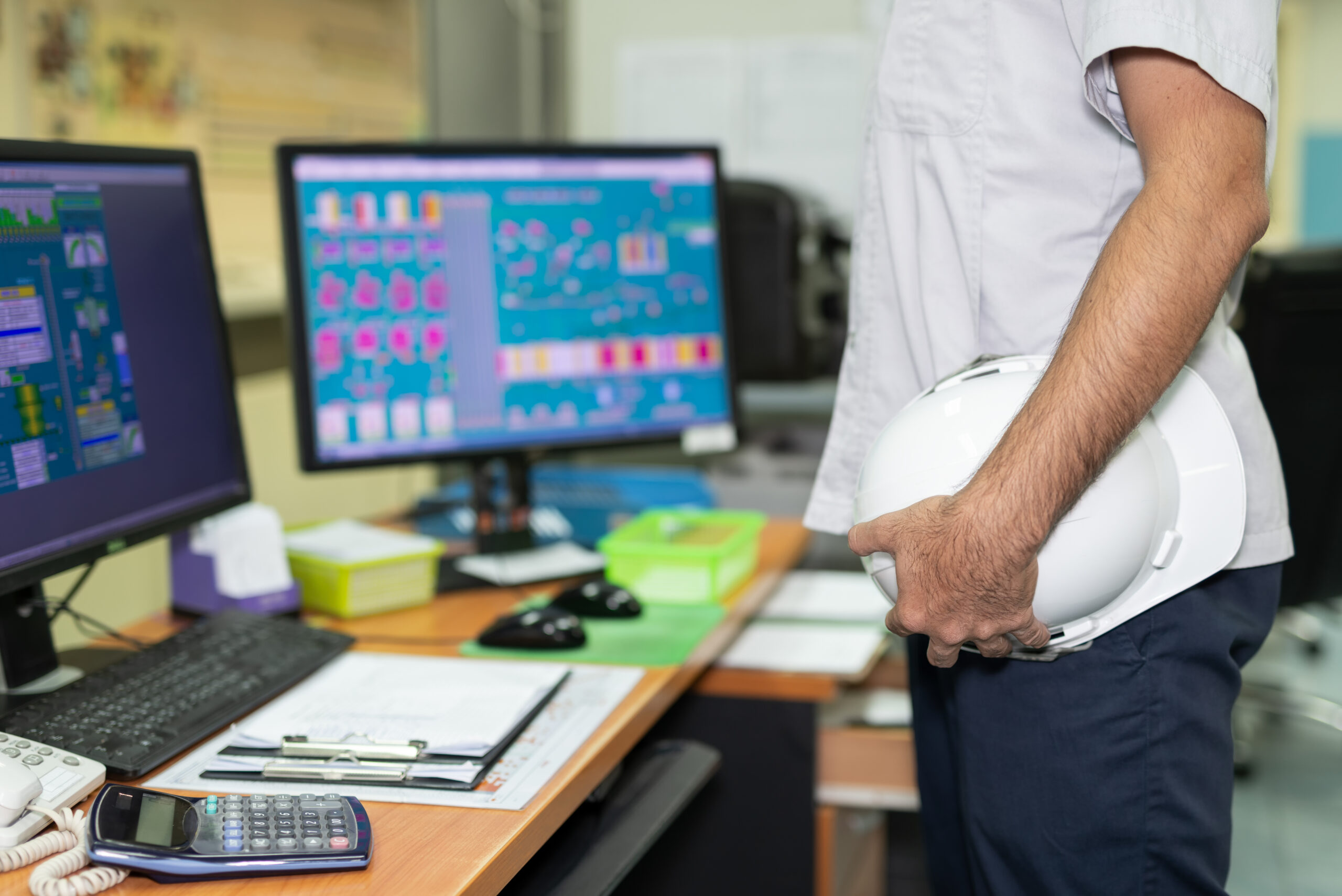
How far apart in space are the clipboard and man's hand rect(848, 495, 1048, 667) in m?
0.34

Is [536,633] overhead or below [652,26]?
below

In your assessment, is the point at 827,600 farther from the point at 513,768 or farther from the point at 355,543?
the point at 513,768

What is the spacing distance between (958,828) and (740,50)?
2680mm

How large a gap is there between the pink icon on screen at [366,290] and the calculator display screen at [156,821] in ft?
2.44

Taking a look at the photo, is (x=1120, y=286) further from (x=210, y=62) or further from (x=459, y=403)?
(x=210, y=62)

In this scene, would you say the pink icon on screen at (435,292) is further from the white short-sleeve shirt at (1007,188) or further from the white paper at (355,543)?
the white short-sleeve shirt at (1007,188)

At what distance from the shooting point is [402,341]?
141 centimetres

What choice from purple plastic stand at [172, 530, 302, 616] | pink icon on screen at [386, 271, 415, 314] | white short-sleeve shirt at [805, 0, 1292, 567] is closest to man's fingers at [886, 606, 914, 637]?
white short-sleeve shirt at [805, 0, 1292, 567]

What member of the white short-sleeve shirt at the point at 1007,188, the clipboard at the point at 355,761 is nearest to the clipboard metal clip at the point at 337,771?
the clipboard at the point at 355,761

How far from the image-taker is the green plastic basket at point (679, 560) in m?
1.34

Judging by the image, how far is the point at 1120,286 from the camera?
0.76 metres

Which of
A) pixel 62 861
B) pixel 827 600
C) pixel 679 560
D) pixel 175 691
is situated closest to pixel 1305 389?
pixel 827 600

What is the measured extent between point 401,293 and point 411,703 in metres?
0.60

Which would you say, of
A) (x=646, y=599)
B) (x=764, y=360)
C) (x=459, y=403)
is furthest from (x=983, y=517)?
(x=764, y=360)
